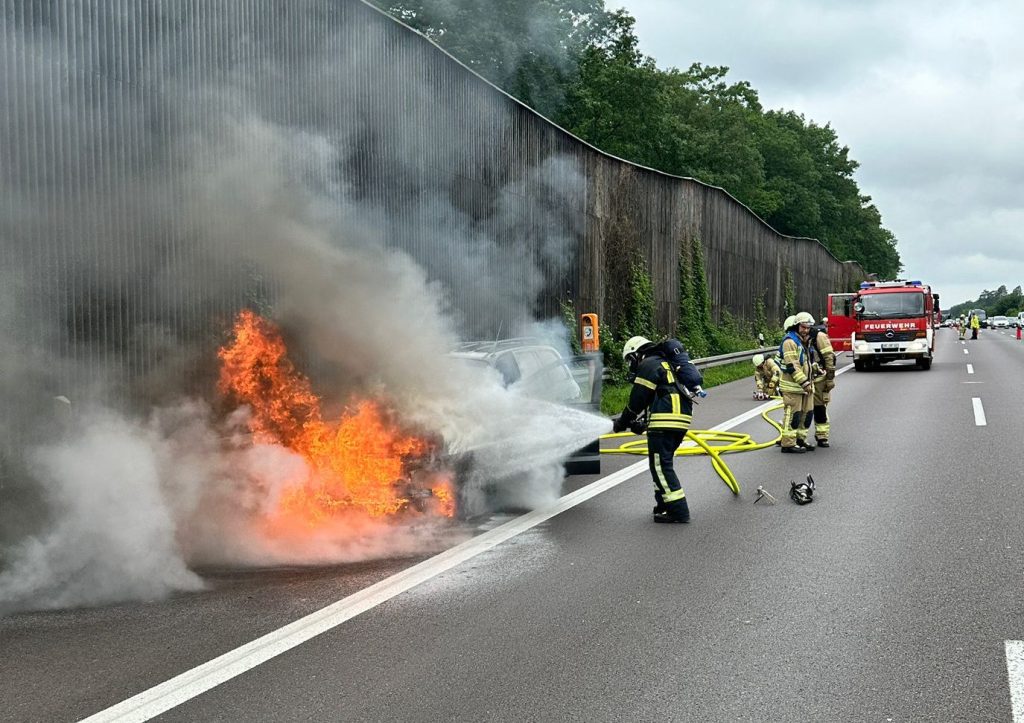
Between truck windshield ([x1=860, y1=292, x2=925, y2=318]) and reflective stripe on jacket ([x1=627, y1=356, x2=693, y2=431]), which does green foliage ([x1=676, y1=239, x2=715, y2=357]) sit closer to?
truck windshield ([x1=860, y1=292, x2=925, y2=318])

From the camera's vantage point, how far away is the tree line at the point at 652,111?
72.1ft

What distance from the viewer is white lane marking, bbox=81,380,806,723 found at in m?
3.99

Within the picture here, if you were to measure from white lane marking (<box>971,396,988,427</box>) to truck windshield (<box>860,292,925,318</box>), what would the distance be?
8802mm

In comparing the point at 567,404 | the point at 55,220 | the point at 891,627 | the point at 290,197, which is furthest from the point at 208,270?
the point at 891,627

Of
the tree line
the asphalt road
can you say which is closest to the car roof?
the asphalt road

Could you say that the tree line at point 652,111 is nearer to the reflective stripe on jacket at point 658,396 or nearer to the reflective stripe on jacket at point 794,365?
the reflective stripe on jacket at point 794,365

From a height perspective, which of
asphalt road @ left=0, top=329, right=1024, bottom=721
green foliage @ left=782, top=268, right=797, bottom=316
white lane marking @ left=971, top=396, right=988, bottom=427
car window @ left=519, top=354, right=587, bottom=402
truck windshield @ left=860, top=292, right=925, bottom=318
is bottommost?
white lane marking @ left=971, top=396, right=988, bottom=427

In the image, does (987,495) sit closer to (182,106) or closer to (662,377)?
(662,377)

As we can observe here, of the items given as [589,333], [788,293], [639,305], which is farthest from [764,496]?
[788,293]

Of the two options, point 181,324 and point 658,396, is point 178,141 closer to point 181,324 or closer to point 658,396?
point 181,324

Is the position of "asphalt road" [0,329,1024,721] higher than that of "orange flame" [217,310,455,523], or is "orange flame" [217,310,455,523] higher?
"orange flame" [217,310,455,523]

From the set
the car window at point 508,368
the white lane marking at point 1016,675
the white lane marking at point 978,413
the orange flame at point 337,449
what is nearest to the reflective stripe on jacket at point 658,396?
the car window at point 508,368

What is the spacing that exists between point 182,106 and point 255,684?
6.41m

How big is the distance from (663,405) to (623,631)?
3.23 m
